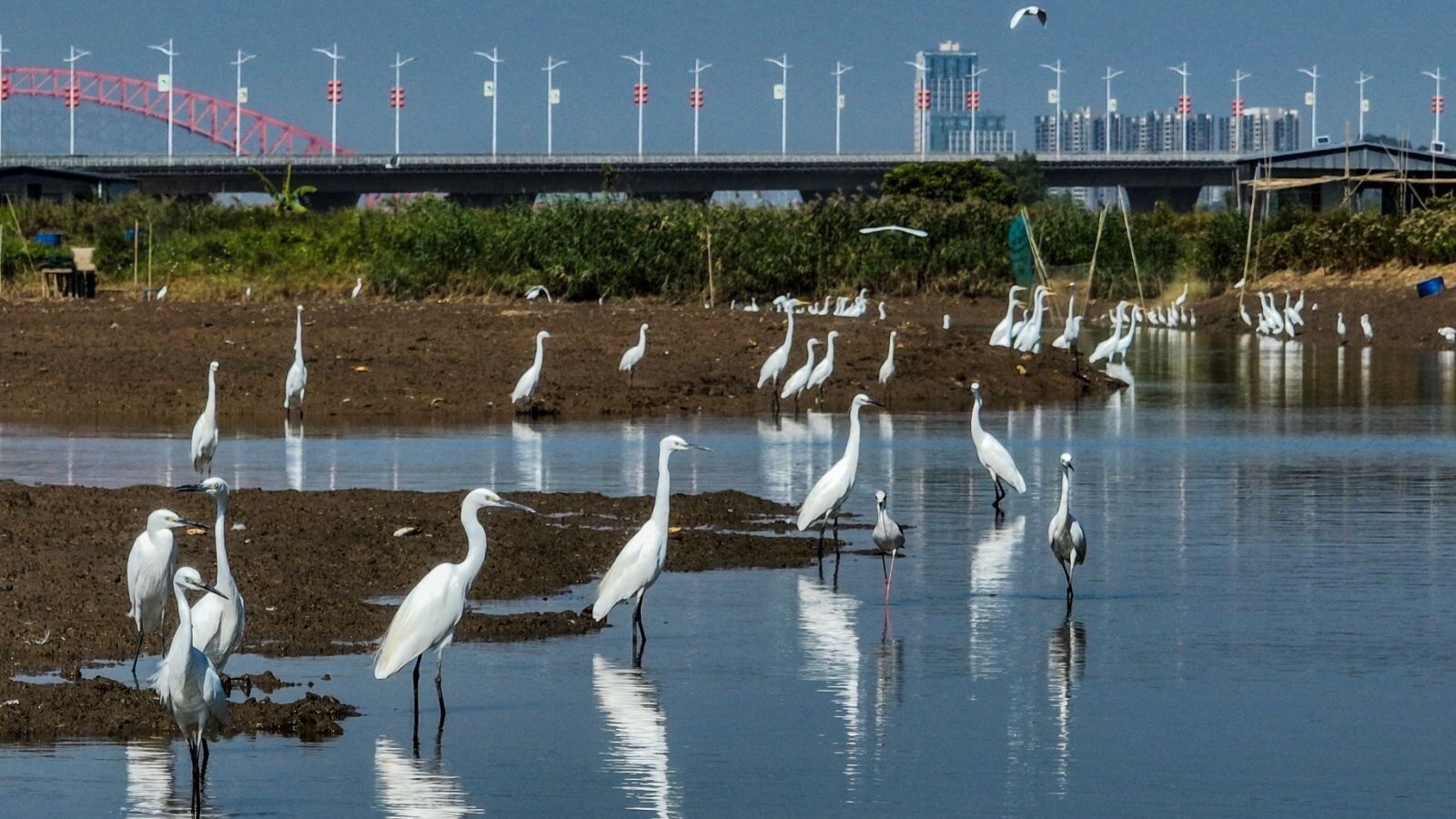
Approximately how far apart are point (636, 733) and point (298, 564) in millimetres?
4324

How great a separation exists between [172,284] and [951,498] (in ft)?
122

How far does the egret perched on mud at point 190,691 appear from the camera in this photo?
27.6ft

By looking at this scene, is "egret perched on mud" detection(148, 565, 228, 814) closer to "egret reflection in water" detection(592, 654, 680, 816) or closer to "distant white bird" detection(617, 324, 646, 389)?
"egret reflection in water" detection(592, 654, 680, 816)

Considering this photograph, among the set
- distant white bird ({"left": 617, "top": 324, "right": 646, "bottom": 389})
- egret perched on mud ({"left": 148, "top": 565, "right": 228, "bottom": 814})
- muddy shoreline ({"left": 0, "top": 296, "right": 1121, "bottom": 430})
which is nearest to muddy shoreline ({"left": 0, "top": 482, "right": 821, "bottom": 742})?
egret perched on mud ({"left": 148, "top": 565, "right": 228, "bottom": 814})

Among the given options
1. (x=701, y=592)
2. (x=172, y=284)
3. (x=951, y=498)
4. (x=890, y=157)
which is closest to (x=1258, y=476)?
(x=951, y=498)

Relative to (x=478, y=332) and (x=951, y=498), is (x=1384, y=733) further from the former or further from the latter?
(x=478, y=332)

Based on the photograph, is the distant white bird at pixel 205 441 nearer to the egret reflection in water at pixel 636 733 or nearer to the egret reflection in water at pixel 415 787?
the egret reflection in water at pixel 636 733

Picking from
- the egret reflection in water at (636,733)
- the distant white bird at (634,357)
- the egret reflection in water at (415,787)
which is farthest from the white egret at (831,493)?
the distant white bird at (634,357)

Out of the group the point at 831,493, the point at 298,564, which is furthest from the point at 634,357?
the point at 298,564

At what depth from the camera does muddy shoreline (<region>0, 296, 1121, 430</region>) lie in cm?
2900

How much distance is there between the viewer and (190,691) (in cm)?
845

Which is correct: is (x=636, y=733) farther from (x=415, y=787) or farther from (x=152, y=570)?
(x=152, y=570)

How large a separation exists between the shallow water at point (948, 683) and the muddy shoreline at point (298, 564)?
0.32 m

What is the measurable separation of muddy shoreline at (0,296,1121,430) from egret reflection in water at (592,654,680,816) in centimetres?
1630
